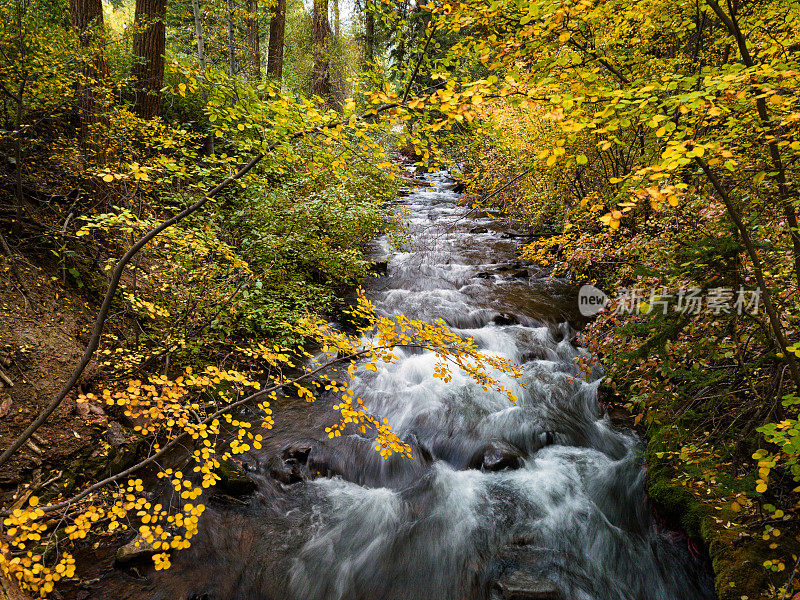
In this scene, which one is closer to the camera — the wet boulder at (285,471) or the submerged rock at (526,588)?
the submerged rock at (526,588)

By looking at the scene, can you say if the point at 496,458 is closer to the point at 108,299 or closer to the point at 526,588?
the point at 526,588

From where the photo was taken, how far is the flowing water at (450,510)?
403cm

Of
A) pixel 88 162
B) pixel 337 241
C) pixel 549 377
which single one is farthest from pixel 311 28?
pixel 549 377

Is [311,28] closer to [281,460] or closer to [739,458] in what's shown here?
[281,460]

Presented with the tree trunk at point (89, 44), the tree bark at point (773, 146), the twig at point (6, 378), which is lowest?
the twig at point (6, 378)

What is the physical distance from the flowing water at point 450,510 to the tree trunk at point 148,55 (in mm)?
6585

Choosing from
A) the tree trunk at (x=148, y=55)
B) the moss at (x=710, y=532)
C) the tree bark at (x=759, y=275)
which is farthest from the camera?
the tree trunk at (x=148, y=55)

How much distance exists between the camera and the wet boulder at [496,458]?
5.56 meters

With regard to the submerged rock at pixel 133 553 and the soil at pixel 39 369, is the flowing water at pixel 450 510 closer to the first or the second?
the submerged rock at pixel 133 553

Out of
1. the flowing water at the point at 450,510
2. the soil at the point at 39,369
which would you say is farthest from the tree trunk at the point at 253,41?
the flowing water at the point at 450,510

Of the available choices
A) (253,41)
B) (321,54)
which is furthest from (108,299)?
(321,54)

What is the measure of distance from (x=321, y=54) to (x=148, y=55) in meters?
7.50

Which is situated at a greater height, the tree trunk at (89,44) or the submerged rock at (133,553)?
the tree trunk at (89,44)

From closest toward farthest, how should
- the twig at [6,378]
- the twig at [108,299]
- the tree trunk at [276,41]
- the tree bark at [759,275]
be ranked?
the twig at [108,299]
the tree bark at [759,275]
the twig at [6,378]
the tree trunk at [276,41]
